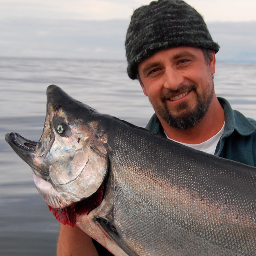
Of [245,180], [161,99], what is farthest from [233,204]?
[161,99]

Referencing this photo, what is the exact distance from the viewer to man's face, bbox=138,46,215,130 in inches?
Result: 138

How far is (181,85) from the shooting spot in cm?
348

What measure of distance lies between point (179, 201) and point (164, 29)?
1.70m

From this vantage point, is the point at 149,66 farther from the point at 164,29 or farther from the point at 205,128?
the point at 205,128

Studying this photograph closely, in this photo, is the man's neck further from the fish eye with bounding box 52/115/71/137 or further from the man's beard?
the fish eye with bounding box 52/115/71/137

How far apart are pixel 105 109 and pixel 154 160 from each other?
9.07m

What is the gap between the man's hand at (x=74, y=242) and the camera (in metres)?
3.06

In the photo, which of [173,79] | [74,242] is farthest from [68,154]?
[173,79]

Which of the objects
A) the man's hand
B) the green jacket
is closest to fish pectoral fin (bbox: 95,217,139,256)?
the man's hand

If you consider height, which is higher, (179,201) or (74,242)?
(179,201)

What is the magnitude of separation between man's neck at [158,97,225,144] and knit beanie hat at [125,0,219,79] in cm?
57

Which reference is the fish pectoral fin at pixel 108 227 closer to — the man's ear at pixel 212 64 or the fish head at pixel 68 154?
the fish head at pixel 68 154

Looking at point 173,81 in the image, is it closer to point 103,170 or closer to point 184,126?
point 184,126

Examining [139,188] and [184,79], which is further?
[184,79]
